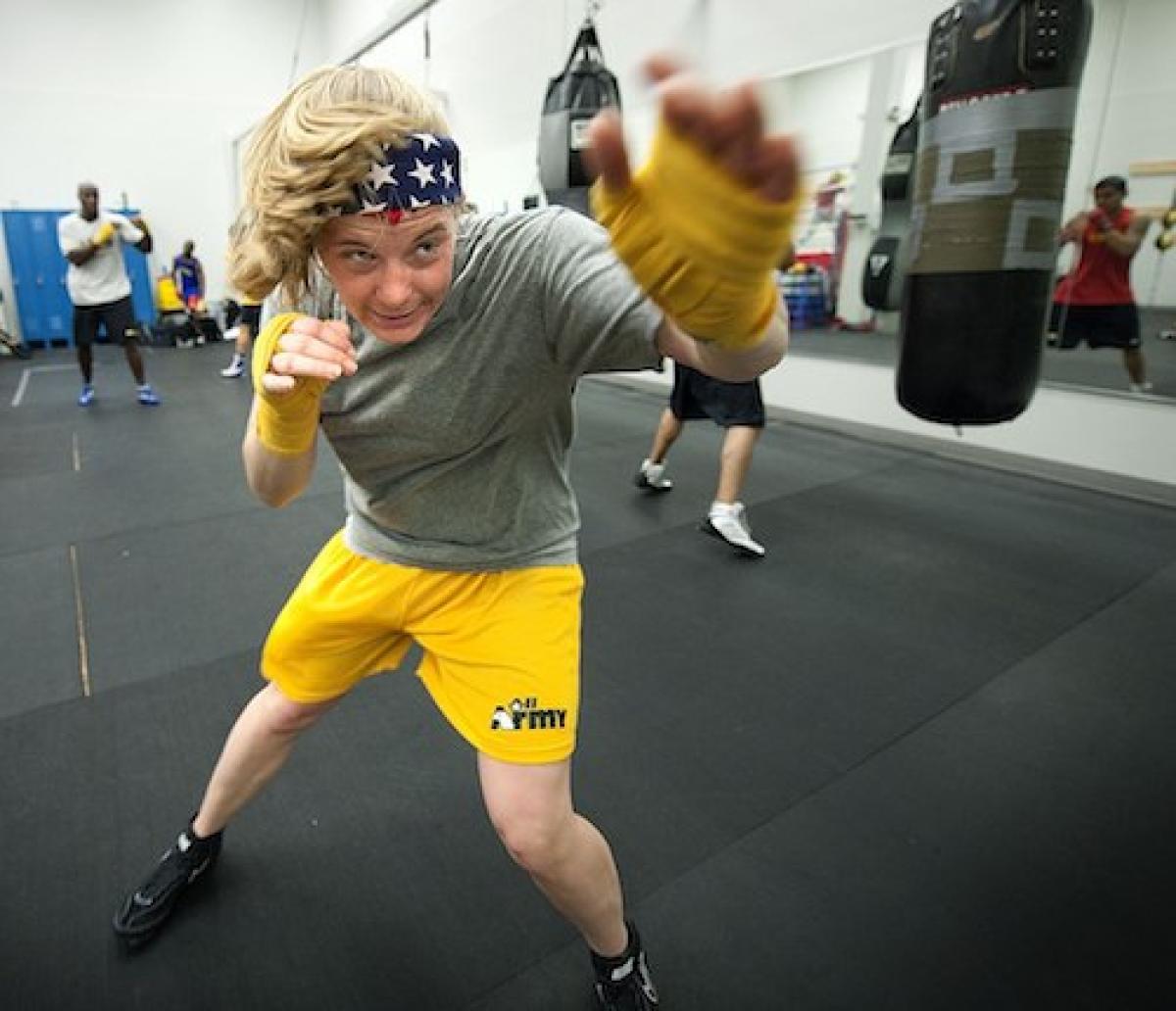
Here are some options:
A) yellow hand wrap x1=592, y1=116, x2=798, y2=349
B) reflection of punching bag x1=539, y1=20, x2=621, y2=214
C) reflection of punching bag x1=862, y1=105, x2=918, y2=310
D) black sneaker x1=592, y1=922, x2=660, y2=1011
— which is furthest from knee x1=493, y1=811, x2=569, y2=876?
reflection of punching bag x1=539, y1=20, x2=621, y2=214

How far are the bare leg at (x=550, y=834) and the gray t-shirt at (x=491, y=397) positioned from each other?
0.28 meters

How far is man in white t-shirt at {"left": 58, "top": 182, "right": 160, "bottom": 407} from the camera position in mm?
4742

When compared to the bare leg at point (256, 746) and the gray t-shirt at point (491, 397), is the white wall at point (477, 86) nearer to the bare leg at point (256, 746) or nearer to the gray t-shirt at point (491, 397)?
the gray t-shirt at point (491, 397)

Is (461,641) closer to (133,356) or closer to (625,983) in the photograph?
(625,983)

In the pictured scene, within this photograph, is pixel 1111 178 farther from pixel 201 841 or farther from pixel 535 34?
pixel 535 34

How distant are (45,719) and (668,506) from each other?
2.31 meters

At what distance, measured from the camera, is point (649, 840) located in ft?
4.87

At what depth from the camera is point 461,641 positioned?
105 centimetres

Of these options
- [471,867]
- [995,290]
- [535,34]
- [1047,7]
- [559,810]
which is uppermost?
[535,34]

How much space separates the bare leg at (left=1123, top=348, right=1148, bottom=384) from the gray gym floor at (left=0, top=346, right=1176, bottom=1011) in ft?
3.43

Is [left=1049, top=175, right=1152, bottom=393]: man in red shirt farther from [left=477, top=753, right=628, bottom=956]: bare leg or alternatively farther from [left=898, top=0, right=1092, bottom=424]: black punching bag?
[left=477, top=753, right=628, bottom=956]: bare leg

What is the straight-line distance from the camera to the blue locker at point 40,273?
27.6 ft

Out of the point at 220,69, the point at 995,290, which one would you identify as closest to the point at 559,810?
the point at 995,290

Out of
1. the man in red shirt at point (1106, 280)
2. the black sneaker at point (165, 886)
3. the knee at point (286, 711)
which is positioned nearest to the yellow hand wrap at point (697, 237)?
the knee at point (286, 711)
